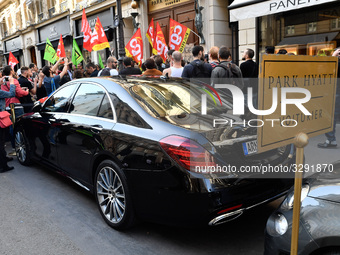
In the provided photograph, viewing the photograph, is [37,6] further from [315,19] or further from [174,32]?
[315,19]

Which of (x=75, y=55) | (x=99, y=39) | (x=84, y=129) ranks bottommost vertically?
(x=84, y=129)

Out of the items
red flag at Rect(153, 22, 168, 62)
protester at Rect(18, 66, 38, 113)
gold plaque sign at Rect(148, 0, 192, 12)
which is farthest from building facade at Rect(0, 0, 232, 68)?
protester at Rect(18, 66, 38, 113)

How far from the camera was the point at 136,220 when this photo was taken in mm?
3344

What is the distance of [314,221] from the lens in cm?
200

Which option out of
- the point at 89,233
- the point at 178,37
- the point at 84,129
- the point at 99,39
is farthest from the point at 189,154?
the point at 99,39

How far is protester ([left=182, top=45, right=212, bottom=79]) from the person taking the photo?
6.34 metres

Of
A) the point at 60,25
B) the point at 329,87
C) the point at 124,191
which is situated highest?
the point at 60,25

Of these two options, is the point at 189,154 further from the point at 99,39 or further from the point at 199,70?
the point at 99,39

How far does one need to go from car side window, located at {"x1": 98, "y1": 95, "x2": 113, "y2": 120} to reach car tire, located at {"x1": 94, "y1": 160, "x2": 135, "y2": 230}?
0.53m

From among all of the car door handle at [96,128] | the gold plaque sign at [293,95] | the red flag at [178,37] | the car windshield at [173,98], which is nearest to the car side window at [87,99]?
the car door handle at [96,128]

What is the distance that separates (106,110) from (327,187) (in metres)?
2.50

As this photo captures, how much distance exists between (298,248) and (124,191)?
71.1 inches

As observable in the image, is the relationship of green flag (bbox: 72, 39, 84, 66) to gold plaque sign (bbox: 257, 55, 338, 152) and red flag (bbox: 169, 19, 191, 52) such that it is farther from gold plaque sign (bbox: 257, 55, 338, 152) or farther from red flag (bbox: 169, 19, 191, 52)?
gold plaque sign (bbox: 257, 55, 338, 152)

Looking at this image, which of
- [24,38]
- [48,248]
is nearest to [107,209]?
[48,248]
